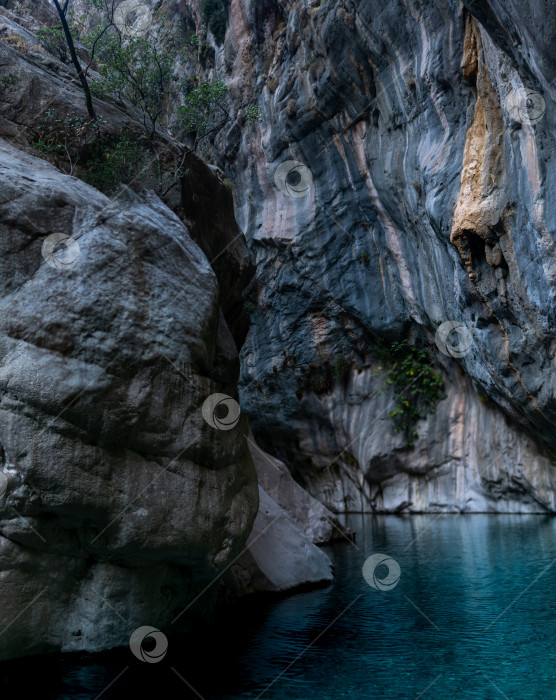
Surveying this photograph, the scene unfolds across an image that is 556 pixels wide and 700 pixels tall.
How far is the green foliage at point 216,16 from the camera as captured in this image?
20.9m

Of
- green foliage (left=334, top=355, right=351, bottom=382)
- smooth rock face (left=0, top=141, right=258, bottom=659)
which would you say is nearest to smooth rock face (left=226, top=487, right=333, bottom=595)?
smooth rock face (left=0, top=141, right=258, bottom=659)

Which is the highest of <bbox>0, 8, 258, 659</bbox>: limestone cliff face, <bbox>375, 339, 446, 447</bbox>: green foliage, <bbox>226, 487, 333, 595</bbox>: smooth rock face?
<bbox>375, 339, 446, 447</bbox>: green foliage

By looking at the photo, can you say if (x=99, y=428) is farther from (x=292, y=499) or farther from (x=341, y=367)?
(x=341, y=367)

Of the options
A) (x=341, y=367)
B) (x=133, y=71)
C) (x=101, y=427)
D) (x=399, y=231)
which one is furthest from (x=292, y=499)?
(x=341, y=367)

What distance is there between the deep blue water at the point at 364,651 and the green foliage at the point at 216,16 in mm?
20313

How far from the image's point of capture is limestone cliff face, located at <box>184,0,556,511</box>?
10109 millimetres

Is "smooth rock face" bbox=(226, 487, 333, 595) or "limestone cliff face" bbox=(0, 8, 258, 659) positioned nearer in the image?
"limestone cliff face" bbox=(0, 8, 258, 659)

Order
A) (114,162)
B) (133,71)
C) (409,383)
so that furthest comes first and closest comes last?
(409,383) < (133,71) < (114,162)

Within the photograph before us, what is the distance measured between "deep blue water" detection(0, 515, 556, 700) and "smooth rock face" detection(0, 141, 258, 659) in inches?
19.8

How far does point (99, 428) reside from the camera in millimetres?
4945

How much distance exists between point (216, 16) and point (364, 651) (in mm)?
Result: 22387

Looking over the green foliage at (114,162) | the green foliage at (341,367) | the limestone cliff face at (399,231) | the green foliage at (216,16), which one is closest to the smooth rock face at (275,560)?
the green foliage at (114,162)

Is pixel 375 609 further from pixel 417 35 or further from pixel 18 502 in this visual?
pixel 417 35

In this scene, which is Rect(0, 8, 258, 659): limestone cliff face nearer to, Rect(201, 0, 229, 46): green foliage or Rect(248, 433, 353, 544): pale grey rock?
Rect(248, 433, 353, 544): pale grey rock
